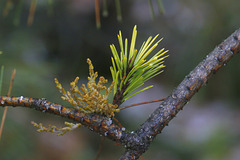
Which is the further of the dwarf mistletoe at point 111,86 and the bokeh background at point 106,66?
the bokeh background at point 106,66

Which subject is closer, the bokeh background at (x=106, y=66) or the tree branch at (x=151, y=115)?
the tree branch at (x=151, y=115)

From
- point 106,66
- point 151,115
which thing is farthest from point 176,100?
point 106,66

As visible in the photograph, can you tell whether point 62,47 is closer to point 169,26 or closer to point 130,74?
point 169,26

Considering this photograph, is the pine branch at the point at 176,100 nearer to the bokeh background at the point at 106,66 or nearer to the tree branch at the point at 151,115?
the tree branch at the point at 151,115

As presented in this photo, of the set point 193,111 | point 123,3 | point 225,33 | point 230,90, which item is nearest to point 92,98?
point 225,33

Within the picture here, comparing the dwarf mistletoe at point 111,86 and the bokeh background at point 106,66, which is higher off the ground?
the bokeh background at point 106,66

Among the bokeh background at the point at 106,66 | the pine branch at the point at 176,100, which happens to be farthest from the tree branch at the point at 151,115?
the bokeh background at the point at 106,66

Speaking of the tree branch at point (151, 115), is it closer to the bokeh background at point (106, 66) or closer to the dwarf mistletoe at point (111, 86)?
the dwarf mistletoe at point (111, 86)

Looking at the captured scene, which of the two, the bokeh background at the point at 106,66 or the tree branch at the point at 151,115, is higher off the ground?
the bokeh background at the point at 106,66
